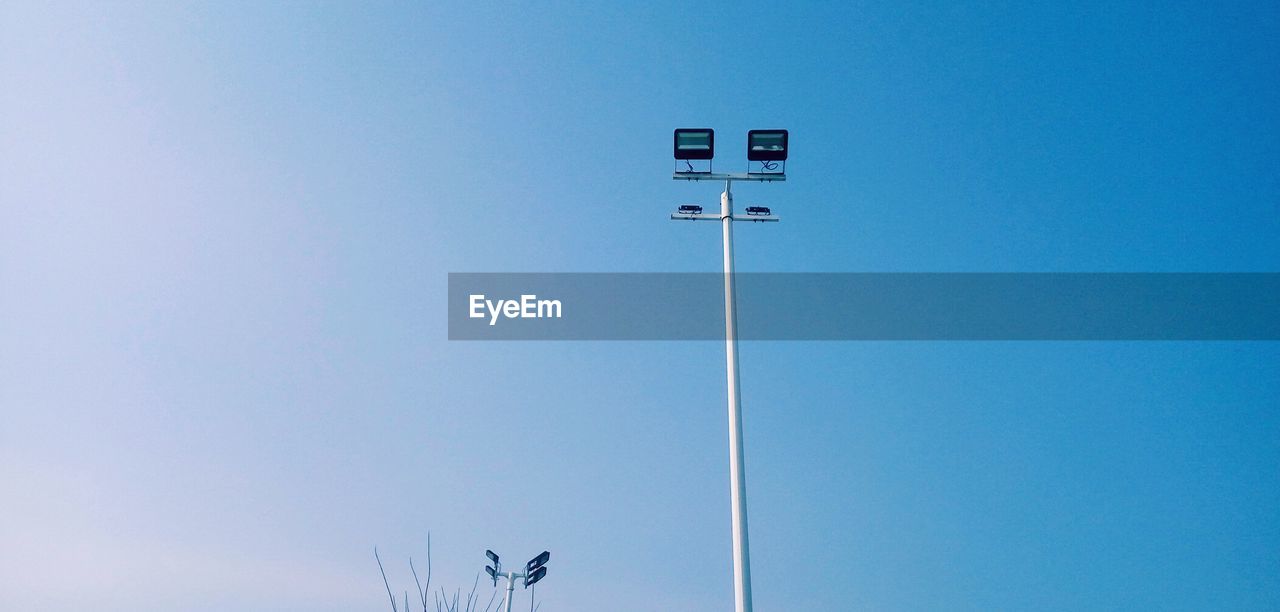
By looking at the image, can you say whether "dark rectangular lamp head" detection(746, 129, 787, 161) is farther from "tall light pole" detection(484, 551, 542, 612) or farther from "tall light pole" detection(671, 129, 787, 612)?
"tall light pole" detection(484, 551, 542, 612)

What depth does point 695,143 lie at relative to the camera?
11258 millimetres

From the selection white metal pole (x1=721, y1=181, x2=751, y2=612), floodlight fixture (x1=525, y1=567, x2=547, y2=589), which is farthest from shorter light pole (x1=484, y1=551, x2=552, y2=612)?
white metal pole (x1=721, y1=181, x2=751, y2=612)

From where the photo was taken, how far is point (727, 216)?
11461mm

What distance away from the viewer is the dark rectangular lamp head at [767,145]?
1134 centimetres

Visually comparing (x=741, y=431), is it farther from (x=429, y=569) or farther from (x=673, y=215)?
(x=429, y=569)

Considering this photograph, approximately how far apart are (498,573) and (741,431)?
42.1 feet

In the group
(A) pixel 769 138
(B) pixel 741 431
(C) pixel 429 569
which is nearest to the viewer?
(B) pixel 741 431

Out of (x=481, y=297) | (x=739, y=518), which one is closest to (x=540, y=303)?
(x=481, y=297)

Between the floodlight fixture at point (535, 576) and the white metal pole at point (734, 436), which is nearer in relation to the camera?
the white metal pole at point (734, 436)

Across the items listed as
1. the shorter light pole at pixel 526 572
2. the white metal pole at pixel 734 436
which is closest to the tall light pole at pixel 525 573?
the shorter light pole at pixel 526 572

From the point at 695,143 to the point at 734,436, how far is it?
3.81 m

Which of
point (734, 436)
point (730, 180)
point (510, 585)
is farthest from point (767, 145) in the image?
point (510, 585)

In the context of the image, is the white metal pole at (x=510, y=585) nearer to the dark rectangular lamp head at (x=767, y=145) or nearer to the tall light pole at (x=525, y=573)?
the tall light pole at (x=525, y=573)

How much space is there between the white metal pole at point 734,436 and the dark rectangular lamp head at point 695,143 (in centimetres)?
59
